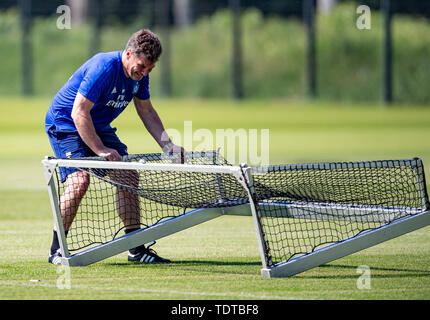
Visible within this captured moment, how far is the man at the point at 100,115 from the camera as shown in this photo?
6.73 m

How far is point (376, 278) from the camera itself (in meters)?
6.32

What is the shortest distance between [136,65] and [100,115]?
2.20 feet

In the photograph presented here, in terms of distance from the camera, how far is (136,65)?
6750 mm

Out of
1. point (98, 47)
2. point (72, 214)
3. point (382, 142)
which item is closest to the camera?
point (72, 214)

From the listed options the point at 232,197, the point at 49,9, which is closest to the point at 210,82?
the point at 49,9

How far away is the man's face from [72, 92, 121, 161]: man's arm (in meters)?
0.41

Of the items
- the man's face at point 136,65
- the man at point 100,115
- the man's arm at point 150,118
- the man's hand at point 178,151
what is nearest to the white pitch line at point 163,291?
the man at point 100,115

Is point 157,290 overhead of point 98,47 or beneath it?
beneath

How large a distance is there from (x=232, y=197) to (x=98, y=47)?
74.9ft

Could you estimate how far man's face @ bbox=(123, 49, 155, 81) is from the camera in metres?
6.71

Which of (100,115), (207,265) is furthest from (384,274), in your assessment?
(100,115)

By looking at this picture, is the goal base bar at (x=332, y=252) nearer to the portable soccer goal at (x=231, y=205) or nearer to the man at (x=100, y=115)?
the portable soccer goal at (x=231, y=205)

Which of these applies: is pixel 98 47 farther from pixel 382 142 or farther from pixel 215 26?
pixel 382 142
